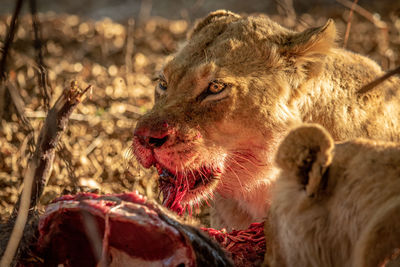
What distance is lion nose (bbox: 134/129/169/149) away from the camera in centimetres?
241

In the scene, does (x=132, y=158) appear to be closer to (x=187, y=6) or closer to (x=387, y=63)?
(x=387, y=63)

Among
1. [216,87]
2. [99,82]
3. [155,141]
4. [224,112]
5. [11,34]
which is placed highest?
[11,34]

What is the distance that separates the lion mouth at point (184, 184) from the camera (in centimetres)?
253

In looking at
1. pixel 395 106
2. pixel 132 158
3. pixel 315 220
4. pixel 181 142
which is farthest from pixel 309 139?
pixel 395 106

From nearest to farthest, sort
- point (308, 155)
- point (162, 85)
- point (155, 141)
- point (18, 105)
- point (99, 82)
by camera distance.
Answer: point (308, 155) < point (18, 105) < point (155, 141) < point (162, 85) < point (99, 82)

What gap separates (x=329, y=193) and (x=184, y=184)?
114 cm

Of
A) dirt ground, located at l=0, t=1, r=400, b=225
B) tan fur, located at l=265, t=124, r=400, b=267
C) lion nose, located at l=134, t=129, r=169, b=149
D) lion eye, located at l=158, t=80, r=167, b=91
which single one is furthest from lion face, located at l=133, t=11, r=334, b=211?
tan fur, located at l=265, t=124, r=400, b=267

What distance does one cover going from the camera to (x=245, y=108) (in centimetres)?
252

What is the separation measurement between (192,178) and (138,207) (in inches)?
31.8

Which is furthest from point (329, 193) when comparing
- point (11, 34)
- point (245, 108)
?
point (245, 108)

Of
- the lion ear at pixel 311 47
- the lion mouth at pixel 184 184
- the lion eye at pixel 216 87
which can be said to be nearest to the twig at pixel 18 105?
the lion mouth at pixel 184 184

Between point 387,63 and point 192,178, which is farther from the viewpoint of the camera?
point 387,63

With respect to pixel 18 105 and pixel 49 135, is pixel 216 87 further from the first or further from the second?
pixel 18 105

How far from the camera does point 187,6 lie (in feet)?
29.3
